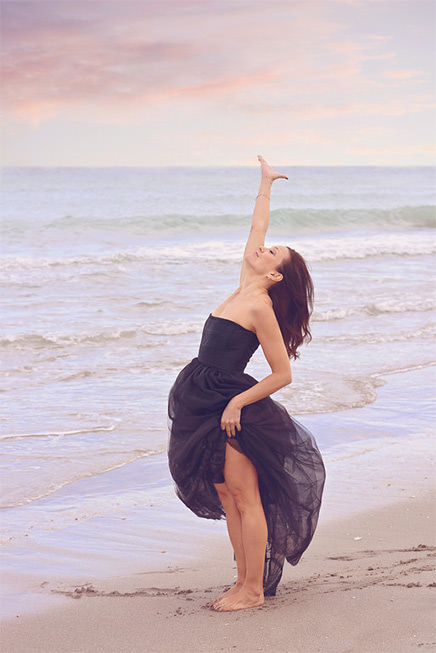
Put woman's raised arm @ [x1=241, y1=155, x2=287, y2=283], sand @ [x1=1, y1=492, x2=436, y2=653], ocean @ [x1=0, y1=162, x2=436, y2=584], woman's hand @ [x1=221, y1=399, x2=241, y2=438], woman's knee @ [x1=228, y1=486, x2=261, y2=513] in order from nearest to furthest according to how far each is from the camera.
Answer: sand @ [x1=1, y1=492, x2=436, y2=653] < woman's hand @ [x1=221, y1=399, x2=241, y2=438] < woman's knee @ [x1=228, y1=486, x2=261, y2=513] < woman's raised arm @ [x1=241, y1=155, x2=287, y2=283] < ocean @ [x1=0, y1=162, x2=436, y2=584]

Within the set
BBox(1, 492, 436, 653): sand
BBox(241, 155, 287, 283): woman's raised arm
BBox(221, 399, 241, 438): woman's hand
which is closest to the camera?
BBox(1, 492, 436, 653): sand

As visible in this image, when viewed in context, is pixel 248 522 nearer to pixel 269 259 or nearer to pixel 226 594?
pixel 226 594

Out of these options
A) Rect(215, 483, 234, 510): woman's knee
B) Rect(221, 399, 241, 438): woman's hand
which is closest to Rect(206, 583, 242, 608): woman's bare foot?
Rect(215, 483, 234, 510): woman's knee

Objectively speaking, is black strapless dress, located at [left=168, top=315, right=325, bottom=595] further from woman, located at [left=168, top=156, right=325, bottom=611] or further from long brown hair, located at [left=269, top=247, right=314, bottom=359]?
long brown hair, located at [left=269, top=247, right=314, bottom=359]

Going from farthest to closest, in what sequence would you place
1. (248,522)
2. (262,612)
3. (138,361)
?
(138,361) < (248,522) < (262,612)

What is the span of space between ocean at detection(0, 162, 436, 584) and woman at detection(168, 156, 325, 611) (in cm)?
89

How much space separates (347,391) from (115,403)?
230cm

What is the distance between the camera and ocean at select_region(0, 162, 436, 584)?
5266mm

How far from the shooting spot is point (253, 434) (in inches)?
141

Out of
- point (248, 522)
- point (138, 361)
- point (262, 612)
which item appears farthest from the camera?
point (138, 361)

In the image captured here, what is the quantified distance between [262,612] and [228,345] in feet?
3.87

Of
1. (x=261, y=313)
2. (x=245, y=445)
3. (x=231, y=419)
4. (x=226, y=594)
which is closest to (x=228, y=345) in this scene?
(x=261, y=313)

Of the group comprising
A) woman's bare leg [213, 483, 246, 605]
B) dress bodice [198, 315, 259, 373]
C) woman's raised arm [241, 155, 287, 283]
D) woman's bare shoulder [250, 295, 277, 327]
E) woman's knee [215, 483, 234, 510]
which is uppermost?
woman's raised arm [241, 155, 287, 283]

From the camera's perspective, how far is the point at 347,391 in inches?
316
